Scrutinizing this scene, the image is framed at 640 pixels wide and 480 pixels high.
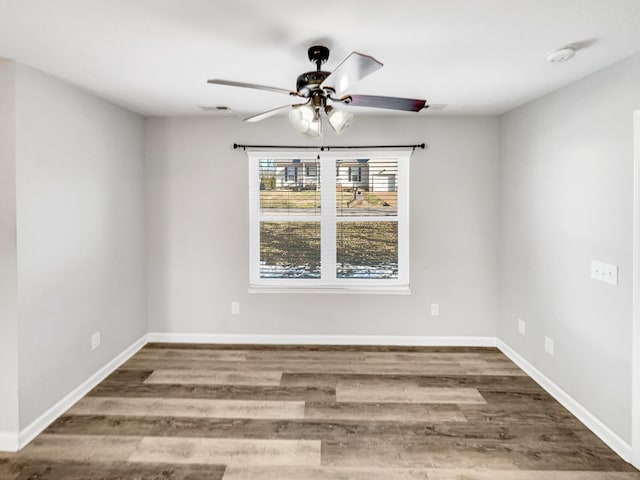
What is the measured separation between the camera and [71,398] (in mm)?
2766

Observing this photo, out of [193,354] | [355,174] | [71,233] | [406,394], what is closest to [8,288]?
[71,233]

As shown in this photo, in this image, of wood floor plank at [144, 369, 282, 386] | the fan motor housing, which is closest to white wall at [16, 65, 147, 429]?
wood floor plank at [144, 369, 282, 386]

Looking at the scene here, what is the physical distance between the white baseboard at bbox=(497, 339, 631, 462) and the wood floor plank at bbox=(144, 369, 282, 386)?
2196mm

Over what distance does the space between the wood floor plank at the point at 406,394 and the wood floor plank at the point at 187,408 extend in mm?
425

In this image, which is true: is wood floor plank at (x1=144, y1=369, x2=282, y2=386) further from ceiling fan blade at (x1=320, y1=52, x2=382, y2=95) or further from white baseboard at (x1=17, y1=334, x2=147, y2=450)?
ceiling fan blade at (x1=320, y1=52, x2=382, y2=95)

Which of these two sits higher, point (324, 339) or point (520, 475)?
point (324, 339)

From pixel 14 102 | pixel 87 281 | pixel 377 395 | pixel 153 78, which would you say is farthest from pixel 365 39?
pixel 87 281

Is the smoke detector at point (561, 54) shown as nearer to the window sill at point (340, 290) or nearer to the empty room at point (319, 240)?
the empty room at point (319, 240)

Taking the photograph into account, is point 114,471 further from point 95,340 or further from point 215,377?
point 95,340

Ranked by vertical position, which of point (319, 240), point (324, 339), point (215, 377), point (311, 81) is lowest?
point (215, 377)

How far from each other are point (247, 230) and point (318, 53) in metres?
2.24

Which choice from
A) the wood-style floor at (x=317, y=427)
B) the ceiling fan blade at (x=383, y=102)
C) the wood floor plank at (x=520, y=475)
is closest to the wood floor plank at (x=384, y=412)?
the wood-style floor at (x=317, y=427)

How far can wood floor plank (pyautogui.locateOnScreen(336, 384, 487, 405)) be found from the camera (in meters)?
2.83

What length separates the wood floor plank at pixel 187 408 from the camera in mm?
2643
